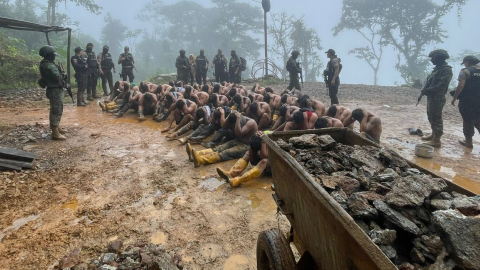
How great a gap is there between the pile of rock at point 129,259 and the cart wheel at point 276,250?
34.7 inches

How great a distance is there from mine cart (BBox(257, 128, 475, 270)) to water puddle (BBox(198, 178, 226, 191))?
2055 mm

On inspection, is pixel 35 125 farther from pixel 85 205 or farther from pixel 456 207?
pixel 456 207

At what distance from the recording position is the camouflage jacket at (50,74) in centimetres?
634

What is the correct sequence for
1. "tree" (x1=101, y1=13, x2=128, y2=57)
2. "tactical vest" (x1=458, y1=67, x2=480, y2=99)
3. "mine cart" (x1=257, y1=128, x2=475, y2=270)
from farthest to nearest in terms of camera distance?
"tree" (x1=101, y1=13, x2=128, y2=57), "tactical vest" (x1=458, y1=67, x2=480, y2=99), "mine cart" (x1=257, y1=128, x2=475, y2=270)

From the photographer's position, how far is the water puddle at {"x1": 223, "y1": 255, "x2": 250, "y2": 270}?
281 centimetres

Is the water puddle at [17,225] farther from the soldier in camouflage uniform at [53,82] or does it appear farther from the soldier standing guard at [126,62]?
the soldier standing guard at [126,62]

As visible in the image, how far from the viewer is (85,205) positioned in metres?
3.96

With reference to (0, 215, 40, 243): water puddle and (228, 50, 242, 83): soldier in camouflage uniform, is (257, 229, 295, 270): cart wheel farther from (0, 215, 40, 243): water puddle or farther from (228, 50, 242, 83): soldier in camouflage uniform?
(228, 50, 242, 83): soldier in camouflage uniform

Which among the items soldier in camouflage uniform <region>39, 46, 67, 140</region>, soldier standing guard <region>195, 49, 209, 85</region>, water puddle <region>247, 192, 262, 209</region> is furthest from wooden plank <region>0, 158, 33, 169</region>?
soldier standing guard <region>195, 49, 209, 85</region>

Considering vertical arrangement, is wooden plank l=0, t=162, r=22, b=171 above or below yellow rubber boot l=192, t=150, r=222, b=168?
below

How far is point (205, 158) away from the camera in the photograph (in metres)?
5.46

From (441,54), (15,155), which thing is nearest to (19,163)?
(15,155)

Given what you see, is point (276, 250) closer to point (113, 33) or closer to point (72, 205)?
point (72, 205)

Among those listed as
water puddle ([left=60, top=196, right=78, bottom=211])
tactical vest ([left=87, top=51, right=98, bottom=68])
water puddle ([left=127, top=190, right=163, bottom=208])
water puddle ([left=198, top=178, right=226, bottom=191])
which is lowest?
water puddle ([left=60, top=196, right=78, bottom=211])
